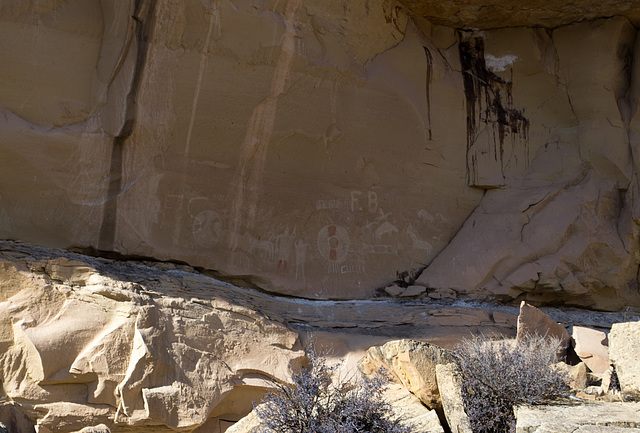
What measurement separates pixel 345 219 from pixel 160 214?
7.19 ft

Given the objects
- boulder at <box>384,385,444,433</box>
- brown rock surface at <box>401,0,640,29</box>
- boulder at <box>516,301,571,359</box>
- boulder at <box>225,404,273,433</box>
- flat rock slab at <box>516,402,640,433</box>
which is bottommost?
boulder at <box>225,404,273,433</box>

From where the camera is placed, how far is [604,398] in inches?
191

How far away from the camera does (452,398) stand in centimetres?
433

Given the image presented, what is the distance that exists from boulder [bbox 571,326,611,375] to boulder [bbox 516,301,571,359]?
18cm

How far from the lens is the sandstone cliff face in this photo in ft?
20.8

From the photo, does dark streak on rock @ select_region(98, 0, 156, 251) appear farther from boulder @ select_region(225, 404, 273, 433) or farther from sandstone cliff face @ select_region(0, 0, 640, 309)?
boulder @ select_region(225, 404, 273, 433)

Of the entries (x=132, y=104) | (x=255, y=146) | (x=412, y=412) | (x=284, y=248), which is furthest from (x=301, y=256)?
(x=412, y=412)

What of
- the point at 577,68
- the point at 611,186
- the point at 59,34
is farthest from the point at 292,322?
the point at 577,68

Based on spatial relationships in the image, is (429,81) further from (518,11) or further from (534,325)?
(534,325)

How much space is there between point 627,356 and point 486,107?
464cm

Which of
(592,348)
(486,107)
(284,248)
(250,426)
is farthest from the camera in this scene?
(486,107)

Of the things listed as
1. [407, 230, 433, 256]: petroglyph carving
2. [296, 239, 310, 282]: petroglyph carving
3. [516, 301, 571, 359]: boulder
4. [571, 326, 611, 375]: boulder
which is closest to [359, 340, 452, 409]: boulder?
[516, 301, 571, 359]: boulder

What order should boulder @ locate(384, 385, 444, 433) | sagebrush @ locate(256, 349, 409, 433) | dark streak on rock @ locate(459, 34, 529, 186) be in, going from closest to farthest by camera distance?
sagebrush @ locate(256, 349, 409, 433) → boulder @ locate(384, 385, 444, 433) → dark streak on rock @ locate(459, 34, 529, 186)

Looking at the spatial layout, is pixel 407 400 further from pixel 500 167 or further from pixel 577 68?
pixel 577 68
